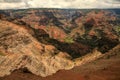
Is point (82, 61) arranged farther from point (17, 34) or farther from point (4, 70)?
point (4, 70)

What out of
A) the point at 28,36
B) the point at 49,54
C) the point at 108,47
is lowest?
the point at 108,47

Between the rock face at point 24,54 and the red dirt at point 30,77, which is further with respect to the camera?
the rock face at point 24,54

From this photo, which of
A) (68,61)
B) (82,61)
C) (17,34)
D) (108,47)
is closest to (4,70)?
(17,34)

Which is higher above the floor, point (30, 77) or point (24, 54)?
point (24, 54)

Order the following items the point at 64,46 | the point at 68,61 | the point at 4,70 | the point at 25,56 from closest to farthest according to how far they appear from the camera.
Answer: the point at 4,70 → the point at 25,56 → the point at 68,61 → the point at 64,46

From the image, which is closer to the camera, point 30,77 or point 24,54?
point 30,77

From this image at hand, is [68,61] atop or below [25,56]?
below

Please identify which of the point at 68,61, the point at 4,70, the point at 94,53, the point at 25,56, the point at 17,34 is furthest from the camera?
the point at 94,53

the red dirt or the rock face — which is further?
the rock face
